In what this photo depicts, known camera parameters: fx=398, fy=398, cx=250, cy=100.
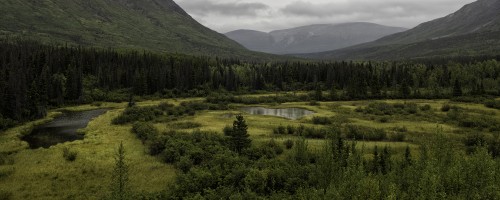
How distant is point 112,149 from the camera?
57625 mm

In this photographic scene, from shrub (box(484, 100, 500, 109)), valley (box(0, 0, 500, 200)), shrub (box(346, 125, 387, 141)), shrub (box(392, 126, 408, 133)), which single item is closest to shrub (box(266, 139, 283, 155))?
valley (box(0, 0, 500, 200))

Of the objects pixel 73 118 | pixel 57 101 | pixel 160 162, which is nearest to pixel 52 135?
pixel 73 118

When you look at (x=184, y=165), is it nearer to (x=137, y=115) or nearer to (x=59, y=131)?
(x=59, y=131)

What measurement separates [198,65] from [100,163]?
138 metres

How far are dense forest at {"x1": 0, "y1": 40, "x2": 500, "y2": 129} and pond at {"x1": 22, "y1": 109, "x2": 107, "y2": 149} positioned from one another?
272 inches

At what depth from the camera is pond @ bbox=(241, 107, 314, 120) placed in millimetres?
100312

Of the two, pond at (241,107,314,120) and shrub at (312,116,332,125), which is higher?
shrub at (312,116,332,125)

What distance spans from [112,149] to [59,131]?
2200 cm

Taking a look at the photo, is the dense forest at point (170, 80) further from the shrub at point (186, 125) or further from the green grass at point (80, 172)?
the green grass at point (80, 172)

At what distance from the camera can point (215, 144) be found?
56.1 m

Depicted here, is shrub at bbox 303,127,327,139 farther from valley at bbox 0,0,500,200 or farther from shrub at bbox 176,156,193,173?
shrub at bbox 176,156,193,173

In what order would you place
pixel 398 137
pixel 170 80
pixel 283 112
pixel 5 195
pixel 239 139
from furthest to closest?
1. pixel 170 80
2. pixel 283 112
3. pixel 398 137
4. pixel 239 139
5. pixel 5 195

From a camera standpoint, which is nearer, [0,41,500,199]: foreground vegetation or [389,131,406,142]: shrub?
[0,41,500,199]: foreground vegetation

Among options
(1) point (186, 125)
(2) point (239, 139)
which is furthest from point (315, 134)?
(1) point (186, 125)
